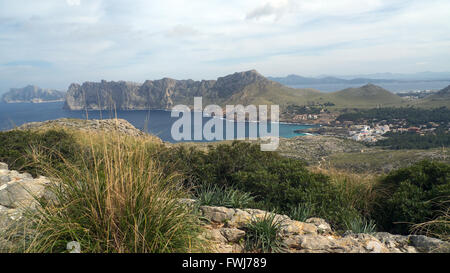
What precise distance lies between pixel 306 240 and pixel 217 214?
142cm

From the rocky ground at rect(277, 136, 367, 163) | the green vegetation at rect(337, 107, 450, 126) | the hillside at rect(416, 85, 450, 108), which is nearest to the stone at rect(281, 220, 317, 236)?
the rocky ground at rect(277, 136, 367, 163)

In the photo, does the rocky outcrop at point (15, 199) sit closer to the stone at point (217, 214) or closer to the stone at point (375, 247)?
the stone at point (217, 214)

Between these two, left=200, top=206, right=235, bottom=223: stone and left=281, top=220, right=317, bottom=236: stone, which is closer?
Answer: left=281, top=220, right=317, bottom=236: stone

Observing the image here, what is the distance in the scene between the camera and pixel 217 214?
4305mm

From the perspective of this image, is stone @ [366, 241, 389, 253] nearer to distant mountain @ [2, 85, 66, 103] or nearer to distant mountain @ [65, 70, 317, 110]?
distant mountain @ [2, 85, 66, 103]

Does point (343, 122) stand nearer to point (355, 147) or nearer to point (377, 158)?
point (355, 147)

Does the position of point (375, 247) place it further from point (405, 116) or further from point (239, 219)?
point (405, 116)

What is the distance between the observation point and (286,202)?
5.85 metres

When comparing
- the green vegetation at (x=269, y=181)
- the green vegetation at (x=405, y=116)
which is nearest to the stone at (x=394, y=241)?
the green vegetation at (x=269, y=181)

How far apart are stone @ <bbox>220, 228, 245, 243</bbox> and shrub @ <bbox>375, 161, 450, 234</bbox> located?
9.69 feet

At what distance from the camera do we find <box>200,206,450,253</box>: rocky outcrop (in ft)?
11.2

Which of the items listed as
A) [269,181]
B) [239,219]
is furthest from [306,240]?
[269,181]
